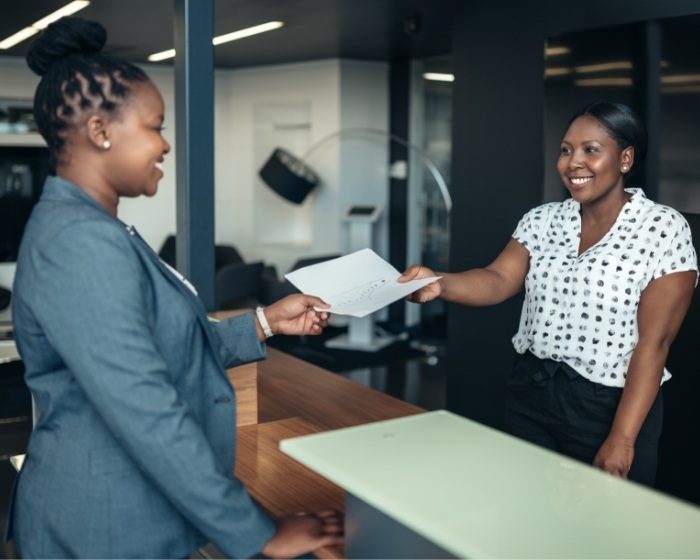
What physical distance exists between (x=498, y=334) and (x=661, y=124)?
4.66ft

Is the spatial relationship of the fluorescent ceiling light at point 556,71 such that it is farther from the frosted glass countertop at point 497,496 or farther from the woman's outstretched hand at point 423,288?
the frosted glass countertop at point 497,496

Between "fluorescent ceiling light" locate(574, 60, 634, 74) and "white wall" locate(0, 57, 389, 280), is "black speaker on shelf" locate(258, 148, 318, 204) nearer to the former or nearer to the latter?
"white wall" locate(0, 57, 389, 280)

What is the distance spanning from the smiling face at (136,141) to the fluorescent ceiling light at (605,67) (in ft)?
8.82

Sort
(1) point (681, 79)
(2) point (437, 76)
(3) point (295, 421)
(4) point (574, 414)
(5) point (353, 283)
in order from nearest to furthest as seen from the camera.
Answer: (5) point (353, 283), (4) point (574, 414), (3) point (295, 421), (1) point (681, 79), (2) point (437, 76)

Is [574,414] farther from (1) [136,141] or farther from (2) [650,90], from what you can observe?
(2) [650,90]

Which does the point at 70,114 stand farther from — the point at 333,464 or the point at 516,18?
the point at 516,18

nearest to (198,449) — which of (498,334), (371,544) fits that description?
(371,544)

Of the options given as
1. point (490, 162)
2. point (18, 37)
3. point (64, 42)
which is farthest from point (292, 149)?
point (64, 42)

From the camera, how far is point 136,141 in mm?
1313

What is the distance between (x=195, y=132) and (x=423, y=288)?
81 cm

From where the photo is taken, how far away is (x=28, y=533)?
1.35m

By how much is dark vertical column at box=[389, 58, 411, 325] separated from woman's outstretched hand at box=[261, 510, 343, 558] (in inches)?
273

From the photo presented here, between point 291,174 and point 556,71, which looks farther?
point 291,174

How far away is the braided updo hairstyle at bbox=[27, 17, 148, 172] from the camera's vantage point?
4.21ft
